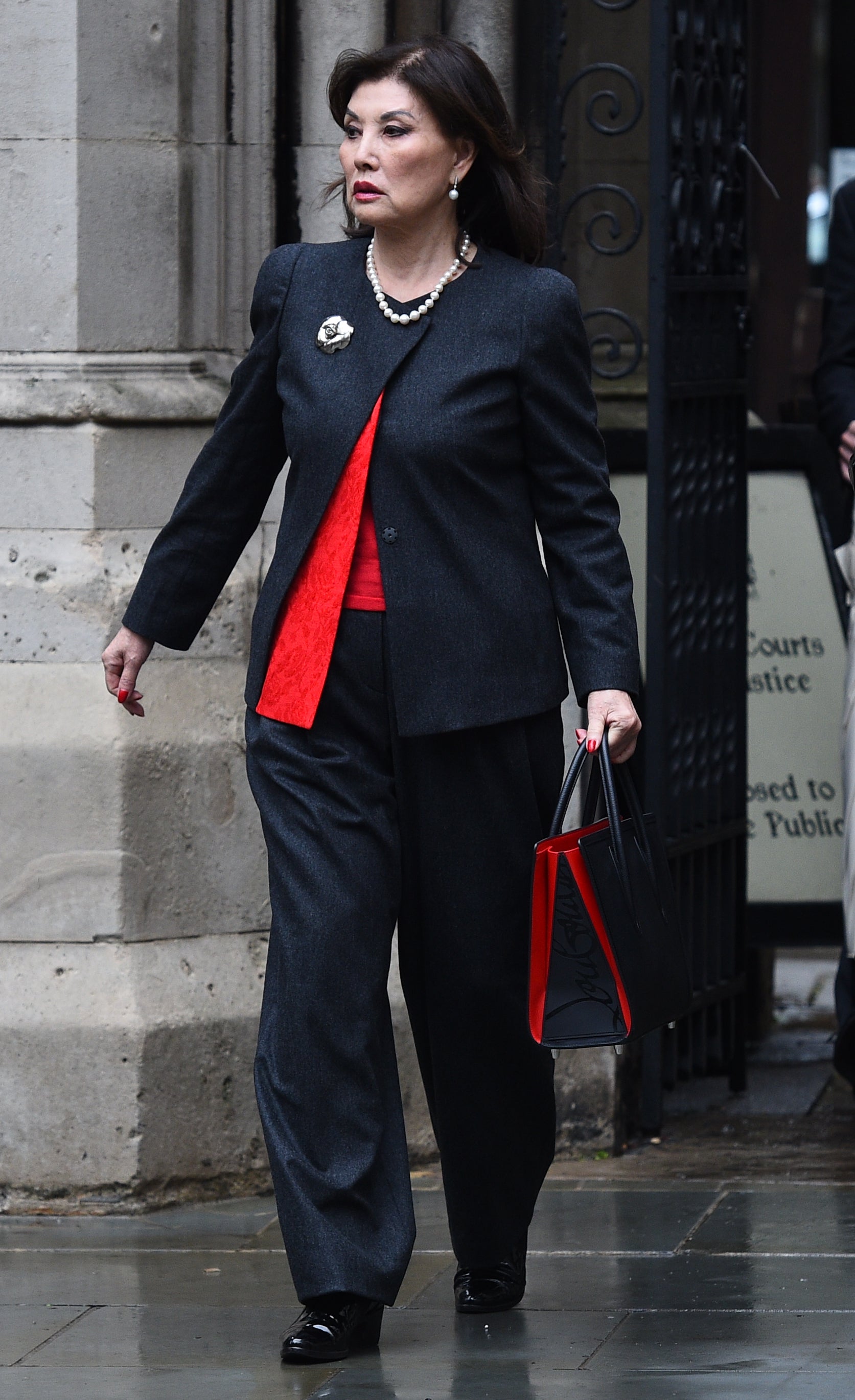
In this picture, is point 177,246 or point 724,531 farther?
point 724,531

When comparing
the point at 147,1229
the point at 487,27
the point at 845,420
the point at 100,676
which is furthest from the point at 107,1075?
the point at 487,27

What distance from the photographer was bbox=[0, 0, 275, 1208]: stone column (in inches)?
196

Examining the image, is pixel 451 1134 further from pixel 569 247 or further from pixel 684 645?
pixel 569 247

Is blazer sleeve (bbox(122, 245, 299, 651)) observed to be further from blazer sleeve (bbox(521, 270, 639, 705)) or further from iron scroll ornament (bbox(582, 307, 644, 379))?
iron scroll ornament (bbox(582, 307, 644, 379))

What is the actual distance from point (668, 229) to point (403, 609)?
181 centimetres

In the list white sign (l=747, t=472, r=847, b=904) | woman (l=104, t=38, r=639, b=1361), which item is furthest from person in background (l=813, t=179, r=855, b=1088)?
woman (l=104, t=38, r=639, b=1361)

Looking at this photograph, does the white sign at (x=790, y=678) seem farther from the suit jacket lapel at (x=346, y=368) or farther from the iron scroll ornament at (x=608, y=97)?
the suit jacket lapel at (x=346, y=368)

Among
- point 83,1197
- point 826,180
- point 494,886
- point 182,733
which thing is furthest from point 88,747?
point 826,180

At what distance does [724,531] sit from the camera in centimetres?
580

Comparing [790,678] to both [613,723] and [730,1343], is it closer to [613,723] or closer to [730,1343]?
[613,723]

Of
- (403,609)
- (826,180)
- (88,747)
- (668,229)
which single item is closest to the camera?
(403,609)

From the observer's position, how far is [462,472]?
154 inches

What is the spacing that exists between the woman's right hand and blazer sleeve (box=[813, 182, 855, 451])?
1.82 metres

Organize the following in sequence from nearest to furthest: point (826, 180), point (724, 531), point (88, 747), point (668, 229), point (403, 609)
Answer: point (403, 609) < point (88, 747) < point (668, 229) < point (724, 531) < point (826, 180)
